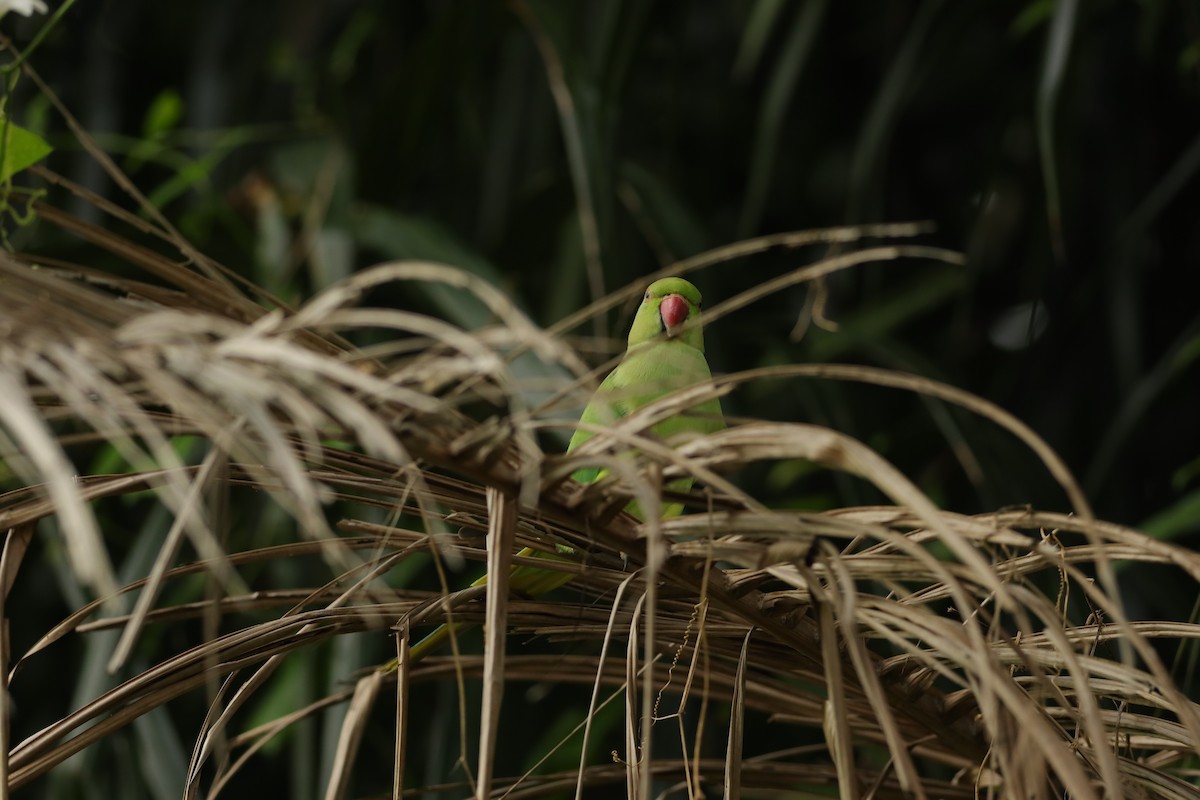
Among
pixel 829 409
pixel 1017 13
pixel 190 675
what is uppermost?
pixel 1017 13

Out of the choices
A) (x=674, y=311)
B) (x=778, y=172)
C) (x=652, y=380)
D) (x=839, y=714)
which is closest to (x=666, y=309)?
(x=674, y=311)

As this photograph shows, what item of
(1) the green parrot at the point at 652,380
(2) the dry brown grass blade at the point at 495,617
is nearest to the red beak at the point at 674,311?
(1) the green parrot at the point at 652,380

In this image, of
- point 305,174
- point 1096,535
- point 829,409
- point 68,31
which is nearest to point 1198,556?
point 1096,535

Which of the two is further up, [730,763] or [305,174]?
[305,174]

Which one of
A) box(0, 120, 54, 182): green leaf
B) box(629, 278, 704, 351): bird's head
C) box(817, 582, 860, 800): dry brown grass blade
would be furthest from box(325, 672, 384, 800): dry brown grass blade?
box(629, 278, 704, 351): bird's head

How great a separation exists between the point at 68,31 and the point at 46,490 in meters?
1.83

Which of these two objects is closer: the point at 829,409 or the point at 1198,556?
the point at 1198,556

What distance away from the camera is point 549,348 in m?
0.30

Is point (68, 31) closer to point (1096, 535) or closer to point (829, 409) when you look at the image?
point (829, 409)

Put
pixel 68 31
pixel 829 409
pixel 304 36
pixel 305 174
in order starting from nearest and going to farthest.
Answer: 1. pixel 829 409
2. pixel 305 174
3. pixel 304 36
4. pixel 68 31

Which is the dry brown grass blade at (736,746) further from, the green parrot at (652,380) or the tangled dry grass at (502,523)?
the green parrot at (652,380)

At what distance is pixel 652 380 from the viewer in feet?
2.97

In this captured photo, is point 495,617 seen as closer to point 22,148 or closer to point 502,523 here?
point 502,523

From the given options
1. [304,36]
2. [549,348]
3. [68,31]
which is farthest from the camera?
[68,31]
